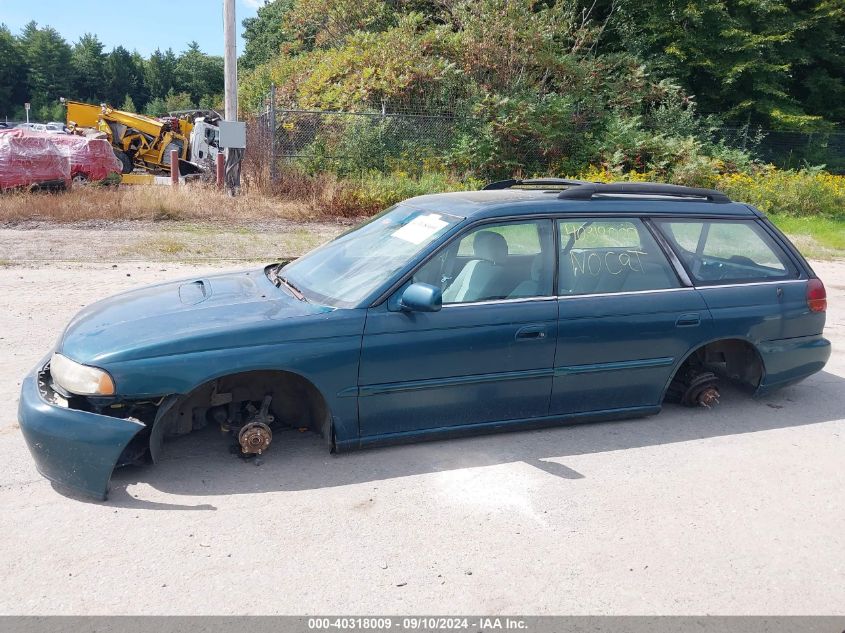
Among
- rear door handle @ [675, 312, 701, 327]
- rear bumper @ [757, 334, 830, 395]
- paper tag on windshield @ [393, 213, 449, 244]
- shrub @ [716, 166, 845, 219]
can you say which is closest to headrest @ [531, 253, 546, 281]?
paper tag on windshield @ [393, 213, 449, 244]

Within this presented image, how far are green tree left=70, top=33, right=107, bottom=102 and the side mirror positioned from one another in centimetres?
9965

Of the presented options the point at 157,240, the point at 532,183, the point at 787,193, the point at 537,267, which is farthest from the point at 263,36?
the point at 537,267

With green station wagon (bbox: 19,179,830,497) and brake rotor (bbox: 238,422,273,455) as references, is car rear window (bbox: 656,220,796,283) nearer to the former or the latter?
green station wagon (bbox: 19,179,830,497)

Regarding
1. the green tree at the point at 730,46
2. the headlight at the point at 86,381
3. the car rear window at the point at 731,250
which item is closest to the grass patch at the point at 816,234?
the green tree at the point at 730,46

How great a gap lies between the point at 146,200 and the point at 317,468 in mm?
11909

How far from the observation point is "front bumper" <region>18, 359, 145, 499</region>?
3518 millimetres

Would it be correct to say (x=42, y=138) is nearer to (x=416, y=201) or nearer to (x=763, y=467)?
(x=416, y=201)

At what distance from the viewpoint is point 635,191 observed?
508cm

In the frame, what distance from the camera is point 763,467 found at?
171 inches

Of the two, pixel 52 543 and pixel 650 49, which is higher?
pixel 650 49

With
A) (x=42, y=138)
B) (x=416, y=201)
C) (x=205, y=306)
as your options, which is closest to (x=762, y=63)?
(x=42, y=138)

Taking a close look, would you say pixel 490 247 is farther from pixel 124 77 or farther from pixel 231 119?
pixel 124 77

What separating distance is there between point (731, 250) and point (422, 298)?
8.87 feet

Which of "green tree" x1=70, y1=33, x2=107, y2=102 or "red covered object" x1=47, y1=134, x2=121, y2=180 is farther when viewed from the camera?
"green tree" x1=70, y1=33, x2=107, y2=102
